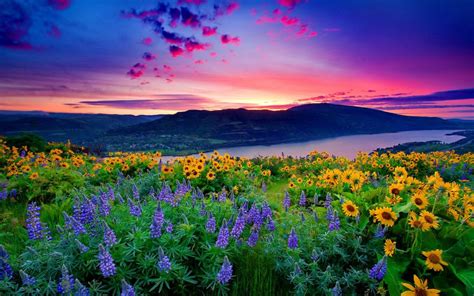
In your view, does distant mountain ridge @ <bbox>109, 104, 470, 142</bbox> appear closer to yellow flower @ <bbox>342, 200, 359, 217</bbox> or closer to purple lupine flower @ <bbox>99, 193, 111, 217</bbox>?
yellow flower @ <bbox>342, 200, 359, 217</bbox>

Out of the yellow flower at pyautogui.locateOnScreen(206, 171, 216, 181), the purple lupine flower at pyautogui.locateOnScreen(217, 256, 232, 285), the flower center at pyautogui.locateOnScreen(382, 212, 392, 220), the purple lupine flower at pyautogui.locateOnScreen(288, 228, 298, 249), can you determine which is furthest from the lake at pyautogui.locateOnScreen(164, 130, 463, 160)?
the purple lupine flower at pyautogui.locateOnScreen(217, 256, 232, 285)

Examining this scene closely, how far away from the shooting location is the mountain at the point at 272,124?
94.9 feet

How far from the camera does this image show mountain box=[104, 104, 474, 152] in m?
28.9

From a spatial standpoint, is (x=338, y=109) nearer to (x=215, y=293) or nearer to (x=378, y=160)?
(x=378, y=160)

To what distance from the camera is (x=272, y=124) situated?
3080 centimetres

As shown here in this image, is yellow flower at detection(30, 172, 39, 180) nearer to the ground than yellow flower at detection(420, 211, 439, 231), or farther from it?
nearer to the ground

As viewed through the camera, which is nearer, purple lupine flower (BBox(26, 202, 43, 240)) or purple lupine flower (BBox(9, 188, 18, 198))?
purple lupine flower (BBox(26, 202, 43, 240))

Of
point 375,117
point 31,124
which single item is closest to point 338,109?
point 375,117

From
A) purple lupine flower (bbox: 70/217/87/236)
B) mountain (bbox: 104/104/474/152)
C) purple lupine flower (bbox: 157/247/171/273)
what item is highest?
purple lupine flower (bbox: 70/217/87/236)

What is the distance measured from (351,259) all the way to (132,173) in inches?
283

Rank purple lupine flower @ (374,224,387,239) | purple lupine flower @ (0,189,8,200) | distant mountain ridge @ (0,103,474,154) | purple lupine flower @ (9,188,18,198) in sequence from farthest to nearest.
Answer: distant mountain ridge @ (0,103,474,154), purple lupine flower @ (9,188,18,198), purple lupine flower @ (0,189,8,200), purple lupine flower @ (374,224,387,239)

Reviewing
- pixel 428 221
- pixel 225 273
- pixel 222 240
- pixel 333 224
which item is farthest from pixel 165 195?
pixel 428 221

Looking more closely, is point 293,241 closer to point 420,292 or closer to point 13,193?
point 420,292

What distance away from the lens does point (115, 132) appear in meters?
33.8
